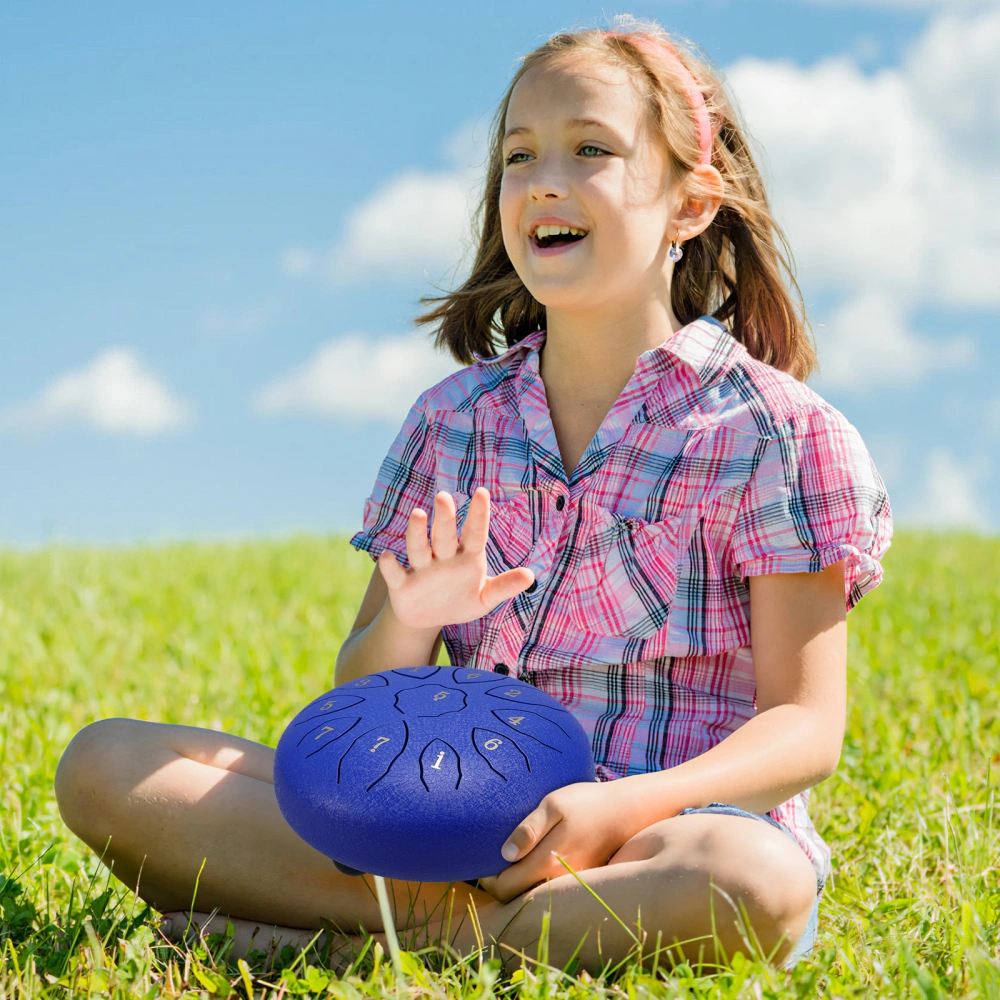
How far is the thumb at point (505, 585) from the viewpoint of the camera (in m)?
2.15

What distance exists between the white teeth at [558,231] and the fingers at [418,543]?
0.69 metres

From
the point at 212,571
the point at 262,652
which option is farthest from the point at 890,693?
the point at 212,571

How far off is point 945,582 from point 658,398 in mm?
4880

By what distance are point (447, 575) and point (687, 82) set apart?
4.15 feet

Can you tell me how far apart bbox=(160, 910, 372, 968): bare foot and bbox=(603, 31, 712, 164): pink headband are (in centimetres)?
178

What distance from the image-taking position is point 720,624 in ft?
7.67

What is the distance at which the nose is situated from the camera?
2.37 m

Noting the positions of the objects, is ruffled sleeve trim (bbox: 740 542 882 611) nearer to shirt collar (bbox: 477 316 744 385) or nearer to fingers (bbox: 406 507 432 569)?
shirt collar (bbox: 477 316 744 385)

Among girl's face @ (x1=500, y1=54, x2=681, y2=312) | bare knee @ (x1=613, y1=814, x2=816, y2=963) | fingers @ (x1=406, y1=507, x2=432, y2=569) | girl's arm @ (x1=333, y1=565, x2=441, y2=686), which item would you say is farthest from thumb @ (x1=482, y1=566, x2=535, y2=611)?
girl's face @ (x1=500, y1=54, x2=681, y2=312)

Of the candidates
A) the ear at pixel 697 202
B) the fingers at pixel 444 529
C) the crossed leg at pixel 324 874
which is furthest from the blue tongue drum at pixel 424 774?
the ear at pixel 697 202

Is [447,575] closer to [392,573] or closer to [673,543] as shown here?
[392,573]

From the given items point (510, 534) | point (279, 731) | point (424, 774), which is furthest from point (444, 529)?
point (279, 731)

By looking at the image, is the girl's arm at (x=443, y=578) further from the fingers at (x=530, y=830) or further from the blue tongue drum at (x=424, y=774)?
the fingers at (x=530, y=830)

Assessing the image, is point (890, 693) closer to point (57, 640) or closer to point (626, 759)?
point (626, 759)
